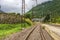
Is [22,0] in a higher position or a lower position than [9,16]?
higher

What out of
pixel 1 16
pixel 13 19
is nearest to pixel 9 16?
pixel 13 19

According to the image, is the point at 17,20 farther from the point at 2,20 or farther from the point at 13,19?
the point at 2,20

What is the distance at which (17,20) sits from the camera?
71.8 meters

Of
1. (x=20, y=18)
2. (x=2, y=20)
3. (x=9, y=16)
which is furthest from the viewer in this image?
(x=20, y=18)

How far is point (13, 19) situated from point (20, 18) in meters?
6.40

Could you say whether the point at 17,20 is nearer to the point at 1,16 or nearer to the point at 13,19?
the point at 13,19

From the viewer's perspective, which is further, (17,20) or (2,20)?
(17,20)

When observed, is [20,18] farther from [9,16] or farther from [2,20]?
[2,20]

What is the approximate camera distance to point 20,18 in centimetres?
7494

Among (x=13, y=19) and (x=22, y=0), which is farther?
(x=13, y=19)

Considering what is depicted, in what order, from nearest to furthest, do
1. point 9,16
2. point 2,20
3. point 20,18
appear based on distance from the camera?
1. point 2,20
2. point 9,16
3. point 20,18

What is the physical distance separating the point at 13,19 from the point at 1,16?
6.85m

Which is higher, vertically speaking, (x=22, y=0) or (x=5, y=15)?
(x=22, y=0)

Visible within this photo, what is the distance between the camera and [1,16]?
6284 cm
